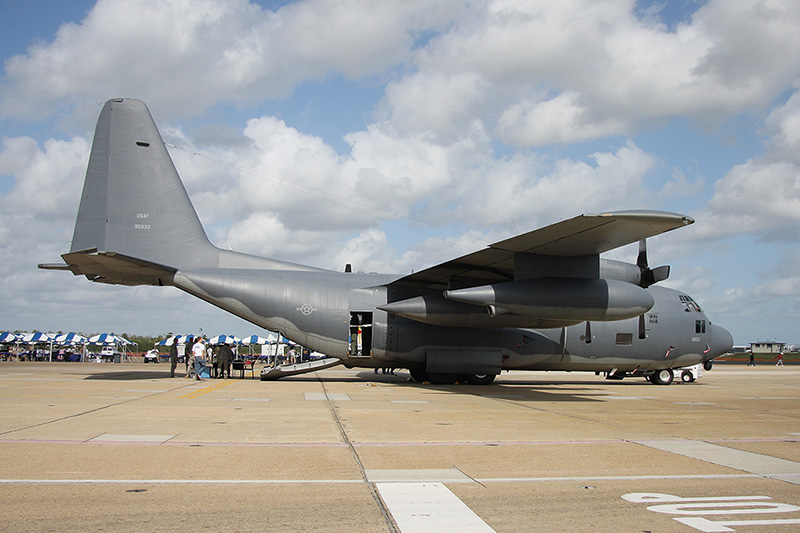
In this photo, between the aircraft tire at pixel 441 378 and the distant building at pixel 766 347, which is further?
the distant building at pixel 766 347

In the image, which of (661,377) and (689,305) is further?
(661,377)

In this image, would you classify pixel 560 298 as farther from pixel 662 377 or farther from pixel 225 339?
pixel 225 339

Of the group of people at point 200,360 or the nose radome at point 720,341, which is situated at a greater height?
the nose radome at point 720,341

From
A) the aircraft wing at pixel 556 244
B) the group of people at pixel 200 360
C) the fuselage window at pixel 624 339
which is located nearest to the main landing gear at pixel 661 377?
the fuselage window at pixel 624 339

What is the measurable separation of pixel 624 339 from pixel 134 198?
1836 cm

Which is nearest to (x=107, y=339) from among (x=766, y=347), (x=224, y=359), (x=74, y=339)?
(x=74, y=339)

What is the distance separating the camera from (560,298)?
53.5 ft

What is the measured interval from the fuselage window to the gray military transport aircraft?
0.15ft

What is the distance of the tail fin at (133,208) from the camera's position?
754 inches

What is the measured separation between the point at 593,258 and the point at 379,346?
25.5 feet

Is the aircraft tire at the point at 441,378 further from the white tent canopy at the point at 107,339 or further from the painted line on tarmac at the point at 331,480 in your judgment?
the white tent canopy at the point at 107,339

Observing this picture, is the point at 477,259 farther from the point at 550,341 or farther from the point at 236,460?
the point at 236,460

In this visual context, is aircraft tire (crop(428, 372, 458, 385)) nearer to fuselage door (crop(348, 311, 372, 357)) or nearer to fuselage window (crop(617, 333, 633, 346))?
fuselage door (crop(348, 311, 372, 357))

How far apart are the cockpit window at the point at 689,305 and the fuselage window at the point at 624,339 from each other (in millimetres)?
2996
